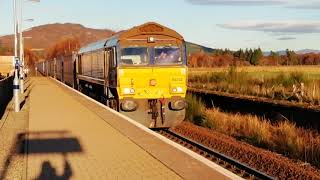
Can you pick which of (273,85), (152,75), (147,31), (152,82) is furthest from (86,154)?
(273,85)

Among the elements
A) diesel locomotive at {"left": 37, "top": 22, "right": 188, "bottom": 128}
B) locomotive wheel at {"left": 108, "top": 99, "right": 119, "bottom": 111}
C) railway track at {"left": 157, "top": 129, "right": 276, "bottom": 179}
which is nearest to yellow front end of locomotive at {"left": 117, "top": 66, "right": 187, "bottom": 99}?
diesel locomotive at {"left": 37, "top": 22, "right": 188, "bottom": 128}

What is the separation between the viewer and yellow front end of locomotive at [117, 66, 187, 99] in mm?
16328

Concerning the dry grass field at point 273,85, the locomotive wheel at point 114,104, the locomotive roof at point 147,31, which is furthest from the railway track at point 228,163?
the dry grass field at point 273,85

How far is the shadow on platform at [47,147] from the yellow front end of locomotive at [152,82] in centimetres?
358

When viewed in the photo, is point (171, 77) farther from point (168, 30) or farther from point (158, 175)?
point (158, 175)

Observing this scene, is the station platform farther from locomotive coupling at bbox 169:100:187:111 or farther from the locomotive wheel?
locomotive coupling at bbox 169:100:187:111

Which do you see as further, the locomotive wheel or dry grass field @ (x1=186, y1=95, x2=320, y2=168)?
the locomotive wheel

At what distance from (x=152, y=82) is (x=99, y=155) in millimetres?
6995

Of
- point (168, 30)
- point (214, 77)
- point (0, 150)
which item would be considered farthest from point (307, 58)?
point (0, 150)

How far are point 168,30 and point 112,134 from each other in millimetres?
5405

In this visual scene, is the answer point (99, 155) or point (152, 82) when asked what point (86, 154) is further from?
point (152, 82)

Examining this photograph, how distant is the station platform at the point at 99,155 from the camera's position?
8078 mm

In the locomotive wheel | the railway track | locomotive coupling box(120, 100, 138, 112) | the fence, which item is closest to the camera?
the railway track

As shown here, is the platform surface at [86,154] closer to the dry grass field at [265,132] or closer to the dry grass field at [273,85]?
the dry grass field at [265,132]
